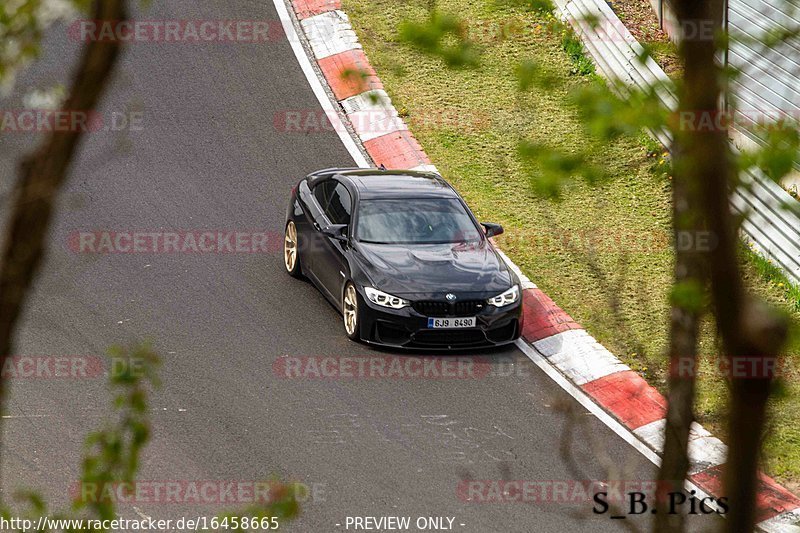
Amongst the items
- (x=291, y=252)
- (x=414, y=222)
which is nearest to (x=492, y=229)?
(x=414, y=222)

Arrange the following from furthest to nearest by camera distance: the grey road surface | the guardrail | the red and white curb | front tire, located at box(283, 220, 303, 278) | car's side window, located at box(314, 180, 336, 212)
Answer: front tire, located at box(283, 220, 303, 278) < car's side window, located at box(314, 180, 336, 212) < the red and white curb < the grey road surface < the guardrail

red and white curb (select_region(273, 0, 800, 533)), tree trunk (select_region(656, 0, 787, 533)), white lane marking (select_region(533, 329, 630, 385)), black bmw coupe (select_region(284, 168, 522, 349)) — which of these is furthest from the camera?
black bmw coupe (select_region(284, 168, 522, 349))

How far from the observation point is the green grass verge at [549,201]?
1214cm

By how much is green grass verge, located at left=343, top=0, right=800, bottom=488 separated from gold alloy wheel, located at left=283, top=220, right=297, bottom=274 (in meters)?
2.25

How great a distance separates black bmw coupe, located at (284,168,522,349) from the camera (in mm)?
11617

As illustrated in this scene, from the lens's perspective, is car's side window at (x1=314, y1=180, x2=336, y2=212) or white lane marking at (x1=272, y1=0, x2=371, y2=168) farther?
white lane marking at (x1=272, y1=0, x2=371, y2=168)

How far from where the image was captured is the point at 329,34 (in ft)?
60.7

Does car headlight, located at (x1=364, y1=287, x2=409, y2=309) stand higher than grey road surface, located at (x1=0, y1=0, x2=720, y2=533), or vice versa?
car headlight, located at (x1=364, y1=287, x2=409, y2=309)

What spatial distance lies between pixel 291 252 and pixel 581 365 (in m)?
3.74

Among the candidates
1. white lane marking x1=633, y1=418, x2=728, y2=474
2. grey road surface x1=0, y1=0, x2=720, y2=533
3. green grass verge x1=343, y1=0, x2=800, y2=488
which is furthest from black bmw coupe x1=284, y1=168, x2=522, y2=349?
white lane marking x1=633, y1=418, x2=728, y2=474

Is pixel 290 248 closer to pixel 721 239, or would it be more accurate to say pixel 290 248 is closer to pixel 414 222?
pixel 414 222

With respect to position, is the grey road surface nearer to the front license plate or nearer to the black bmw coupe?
the black bmw coupe

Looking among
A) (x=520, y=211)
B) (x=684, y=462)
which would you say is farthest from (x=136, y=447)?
(x=520, y=211)

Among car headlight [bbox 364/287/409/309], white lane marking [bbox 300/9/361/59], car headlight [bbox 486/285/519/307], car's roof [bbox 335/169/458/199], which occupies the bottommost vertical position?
white lane marking [bbox 300/9/361/59]
